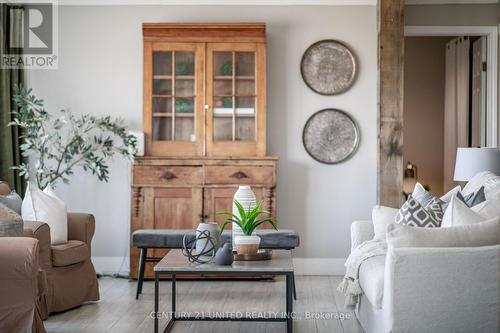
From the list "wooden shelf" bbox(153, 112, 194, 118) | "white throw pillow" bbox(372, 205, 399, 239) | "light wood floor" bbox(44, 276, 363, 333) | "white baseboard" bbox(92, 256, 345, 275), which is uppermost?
"wooden shelf" bbox(153, 112, 194, 118)

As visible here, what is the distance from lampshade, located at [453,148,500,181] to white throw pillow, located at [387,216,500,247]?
6.52ft

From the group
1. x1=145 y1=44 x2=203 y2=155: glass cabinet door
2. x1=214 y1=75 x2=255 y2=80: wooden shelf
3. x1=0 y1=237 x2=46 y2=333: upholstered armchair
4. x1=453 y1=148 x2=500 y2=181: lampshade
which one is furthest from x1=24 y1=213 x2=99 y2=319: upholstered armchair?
x1=453 y1=148 x2=500 y2=181: lampshade

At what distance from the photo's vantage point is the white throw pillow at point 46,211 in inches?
186

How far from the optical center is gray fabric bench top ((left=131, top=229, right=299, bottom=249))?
208 inches

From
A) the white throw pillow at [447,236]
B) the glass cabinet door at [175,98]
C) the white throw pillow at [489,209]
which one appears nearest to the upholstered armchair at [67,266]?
the glass cabinet door at [175,98]

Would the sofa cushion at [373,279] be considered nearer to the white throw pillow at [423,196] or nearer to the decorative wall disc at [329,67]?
the white throw pillow at [423,196]

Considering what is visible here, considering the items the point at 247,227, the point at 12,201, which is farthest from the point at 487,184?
the point at 12,201

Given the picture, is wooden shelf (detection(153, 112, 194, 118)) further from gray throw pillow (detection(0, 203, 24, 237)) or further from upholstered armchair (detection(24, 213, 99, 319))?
gray throw pillow (detection(0, 203, 24, 237))

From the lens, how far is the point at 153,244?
5387mm

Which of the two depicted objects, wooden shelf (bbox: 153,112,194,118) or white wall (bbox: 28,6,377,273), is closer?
wooden shelf (bbox: 153,112,194,118)

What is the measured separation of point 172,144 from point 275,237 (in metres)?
1.48

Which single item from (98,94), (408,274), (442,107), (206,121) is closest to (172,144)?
(206,121)

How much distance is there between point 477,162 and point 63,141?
11.9ft

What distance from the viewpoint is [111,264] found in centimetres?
652
